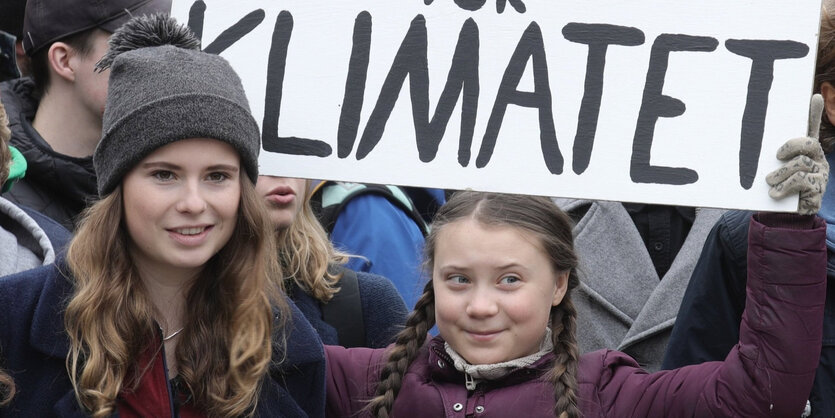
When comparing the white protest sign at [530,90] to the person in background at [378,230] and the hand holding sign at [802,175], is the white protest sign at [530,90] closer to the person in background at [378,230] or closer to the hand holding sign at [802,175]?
the hand holding sign at [802,175]

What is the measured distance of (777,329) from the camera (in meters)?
2.61

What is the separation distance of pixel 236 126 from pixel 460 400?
0.84 m

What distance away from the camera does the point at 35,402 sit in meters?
2.61

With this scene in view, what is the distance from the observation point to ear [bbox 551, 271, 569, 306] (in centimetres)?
308

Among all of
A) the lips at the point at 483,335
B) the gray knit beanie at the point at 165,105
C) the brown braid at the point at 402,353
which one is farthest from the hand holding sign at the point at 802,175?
the gray knit beanie at the point at 165,105

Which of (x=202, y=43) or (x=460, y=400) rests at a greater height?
(x=202, y=43)

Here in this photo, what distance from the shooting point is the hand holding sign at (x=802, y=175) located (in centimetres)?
259

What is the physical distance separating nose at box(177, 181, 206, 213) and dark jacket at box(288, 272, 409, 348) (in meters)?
0.73

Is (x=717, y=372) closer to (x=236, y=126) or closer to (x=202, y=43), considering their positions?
(x=236, y=126)

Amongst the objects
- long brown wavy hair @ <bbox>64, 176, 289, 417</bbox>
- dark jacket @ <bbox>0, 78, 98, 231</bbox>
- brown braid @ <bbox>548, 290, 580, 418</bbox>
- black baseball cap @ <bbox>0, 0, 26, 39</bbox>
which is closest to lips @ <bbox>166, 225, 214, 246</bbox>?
long brown wavy hair @ <bbox>64, 176, 289, 417</bbox>

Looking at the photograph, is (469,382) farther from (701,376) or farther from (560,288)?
(701,376)

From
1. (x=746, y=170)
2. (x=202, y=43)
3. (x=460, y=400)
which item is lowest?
(x=460, y=400)

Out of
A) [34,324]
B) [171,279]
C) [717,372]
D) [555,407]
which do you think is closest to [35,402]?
[34,324]

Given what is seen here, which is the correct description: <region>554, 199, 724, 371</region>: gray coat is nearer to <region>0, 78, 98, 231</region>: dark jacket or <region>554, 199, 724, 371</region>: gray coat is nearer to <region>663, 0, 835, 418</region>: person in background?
<region>663, 0, 835, 418</region>: person in background
